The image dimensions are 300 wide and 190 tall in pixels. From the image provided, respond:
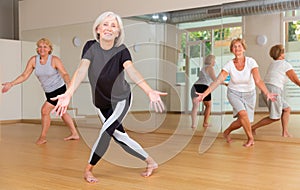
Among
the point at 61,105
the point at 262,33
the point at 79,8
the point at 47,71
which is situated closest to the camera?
the point at 61,105

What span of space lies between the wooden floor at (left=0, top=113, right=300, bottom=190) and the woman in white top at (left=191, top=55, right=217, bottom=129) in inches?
43.4

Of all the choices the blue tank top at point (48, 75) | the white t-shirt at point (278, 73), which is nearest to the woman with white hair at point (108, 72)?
the blue tank top at point (48, 75)

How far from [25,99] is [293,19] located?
5.73m

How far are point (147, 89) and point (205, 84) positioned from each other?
3650 mm

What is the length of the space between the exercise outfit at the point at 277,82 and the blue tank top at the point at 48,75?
108 inches

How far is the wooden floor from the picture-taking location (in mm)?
2629

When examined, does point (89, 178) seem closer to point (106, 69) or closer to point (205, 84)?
point (106, 69)

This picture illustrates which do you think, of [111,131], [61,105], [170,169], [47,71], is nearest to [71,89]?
[61,105]

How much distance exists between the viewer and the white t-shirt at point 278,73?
5258 mm

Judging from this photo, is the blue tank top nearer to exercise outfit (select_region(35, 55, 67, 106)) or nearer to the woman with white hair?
exercise outfit (select_region(35, 55, 67, 106))

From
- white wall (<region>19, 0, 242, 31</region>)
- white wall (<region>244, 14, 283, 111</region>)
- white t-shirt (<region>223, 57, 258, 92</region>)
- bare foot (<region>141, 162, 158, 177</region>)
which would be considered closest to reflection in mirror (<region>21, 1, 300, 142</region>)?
white wall (<region>244, 14, 283, 111</region>)

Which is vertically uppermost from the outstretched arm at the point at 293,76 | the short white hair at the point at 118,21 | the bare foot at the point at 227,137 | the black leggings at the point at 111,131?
the short white hair at the point at 118,21

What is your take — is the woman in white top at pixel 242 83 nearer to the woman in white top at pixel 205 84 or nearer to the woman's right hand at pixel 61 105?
the woman in white top at pixel 205 84

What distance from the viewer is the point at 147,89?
7.88 feet
